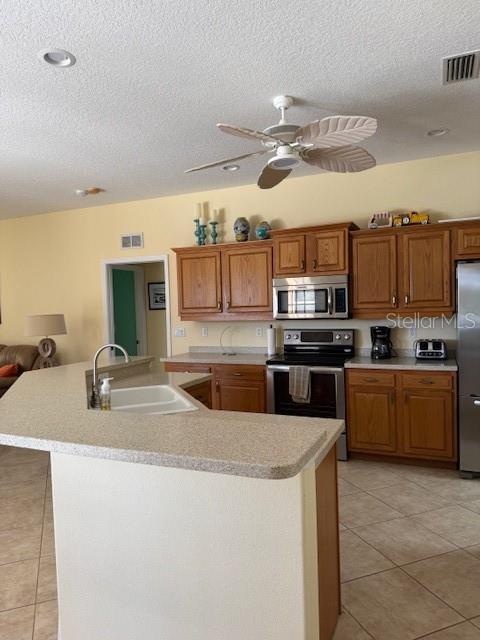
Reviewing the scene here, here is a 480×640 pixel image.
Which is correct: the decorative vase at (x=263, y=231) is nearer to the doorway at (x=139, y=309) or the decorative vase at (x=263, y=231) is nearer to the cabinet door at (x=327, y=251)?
the cabinet door at (x=327, y=251)

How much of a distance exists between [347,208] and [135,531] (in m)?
3.86

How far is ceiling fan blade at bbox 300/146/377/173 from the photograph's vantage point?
2.48m

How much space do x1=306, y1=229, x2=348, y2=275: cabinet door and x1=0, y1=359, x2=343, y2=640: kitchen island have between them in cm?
279

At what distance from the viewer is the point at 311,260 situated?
433cm

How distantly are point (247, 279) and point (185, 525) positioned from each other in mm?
3487

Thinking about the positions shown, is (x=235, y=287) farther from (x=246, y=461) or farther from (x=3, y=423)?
(x=246, y=461)

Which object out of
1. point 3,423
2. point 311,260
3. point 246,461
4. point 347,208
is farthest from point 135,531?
point 347,208

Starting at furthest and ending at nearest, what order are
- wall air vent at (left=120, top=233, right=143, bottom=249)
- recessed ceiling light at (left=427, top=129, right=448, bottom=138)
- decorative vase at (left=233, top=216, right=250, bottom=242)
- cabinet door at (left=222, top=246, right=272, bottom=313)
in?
1. wall air vent at (left=120, top=233, right=143, bottom=249)
2. decorative vase at (left=233, top=216, right=250, bottom=242)
3. cabinet door at (left=222, top=246, right=272, bottom=313)
4. recessed ceiling light at (left=427, top=129, right=448, bottom=138)

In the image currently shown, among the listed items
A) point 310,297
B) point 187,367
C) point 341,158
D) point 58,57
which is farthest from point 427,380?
point 58,57

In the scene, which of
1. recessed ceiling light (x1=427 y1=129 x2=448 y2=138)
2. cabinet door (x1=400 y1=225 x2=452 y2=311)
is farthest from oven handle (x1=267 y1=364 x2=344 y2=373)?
recessed ceiling light (x1=427 y1=129 x2=448 y2=138)

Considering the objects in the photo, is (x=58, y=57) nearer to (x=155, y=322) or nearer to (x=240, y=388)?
(x=240, y=388)

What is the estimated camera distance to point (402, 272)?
4.01 meters

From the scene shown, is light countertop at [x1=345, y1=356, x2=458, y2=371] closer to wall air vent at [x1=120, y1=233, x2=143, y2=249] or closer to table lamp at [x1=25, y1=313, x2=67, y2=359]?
wall air vent at [x1=120, y1=233, x2=143, y2=249]

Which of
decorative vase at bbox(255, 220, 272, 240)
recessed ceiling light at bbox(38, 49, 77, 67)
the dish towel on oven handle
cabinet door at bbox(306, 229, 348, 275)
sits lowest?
the dish towel on oven handle
